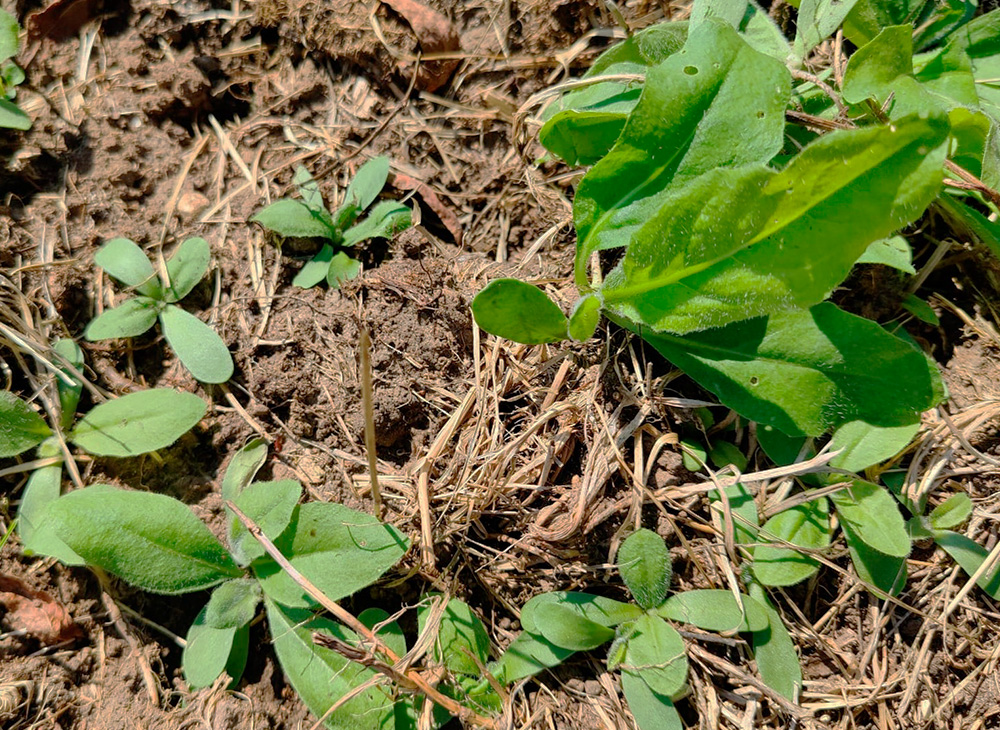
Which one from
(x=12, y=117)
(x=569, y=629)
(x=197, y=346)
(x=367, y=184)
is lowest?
(x=569, y=629)

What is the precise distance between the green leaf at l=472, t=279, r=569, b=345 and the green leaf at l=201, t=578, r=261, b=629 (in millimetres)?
783

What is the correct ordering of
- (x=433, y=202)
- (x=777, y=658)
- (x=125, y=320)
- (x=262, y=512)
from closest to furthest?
(x=777, y=658), (x=262, y=512), (x=125, y=320), (x=433, y=202)

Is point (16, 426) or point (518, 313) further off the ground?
point (518, 313)

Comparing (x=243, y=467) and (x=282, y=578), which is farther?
(x=243, y=467)

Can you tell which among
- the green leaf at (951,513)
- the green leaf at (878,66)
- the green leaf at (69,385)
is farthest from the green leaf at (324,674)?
the green leaf at (878,66)

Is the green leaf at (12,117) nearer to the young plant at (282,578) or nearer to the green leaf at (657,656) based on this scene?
the young plant at (282,578)

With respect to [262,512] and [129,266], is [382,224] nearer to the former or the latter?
[129,266]

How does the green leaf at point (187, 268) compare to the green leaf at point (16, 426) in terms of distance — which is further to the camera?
the green leaf at point (187, 268)

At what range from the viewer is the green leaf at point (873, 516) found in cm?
143

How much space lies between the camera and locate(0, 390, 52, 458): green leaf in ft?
5.38

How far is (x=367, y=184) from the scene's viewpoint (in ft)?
6.01

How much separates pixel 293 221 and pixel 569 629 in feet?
3.93

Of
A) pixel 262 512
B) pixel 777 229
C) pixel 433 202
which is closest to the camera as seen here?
pixel 777 229

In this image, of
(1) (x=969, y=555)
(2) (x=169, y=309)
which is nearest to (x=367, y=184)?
(2) (x=169, y=309)
